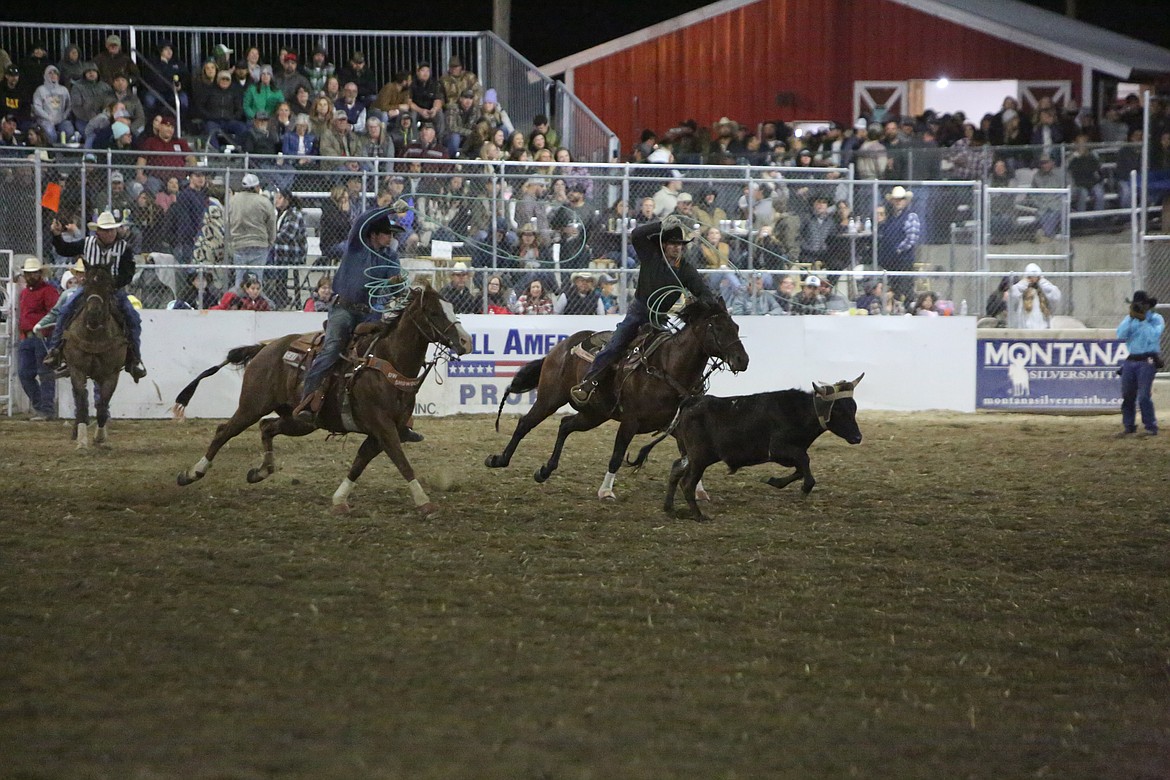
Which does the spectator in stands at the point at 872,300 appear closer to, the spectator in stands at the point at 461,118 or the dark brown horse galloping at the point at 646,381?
the spectator in stands at the point at 461,118

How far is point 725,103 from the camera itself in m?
30.2

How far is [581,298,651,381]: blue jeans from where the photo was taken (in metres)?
10.8

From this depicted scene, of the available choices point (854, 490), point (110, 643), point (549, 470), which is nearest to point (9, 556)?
point (110, 643)

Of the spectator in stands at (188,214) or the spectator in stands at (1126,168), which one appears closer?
the spectator in stands at (188,214)

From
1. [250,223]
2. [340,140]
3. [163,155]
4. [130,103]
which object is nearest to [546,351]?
[250,223]

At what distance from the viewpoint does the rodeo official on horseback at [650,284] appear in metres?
10.7

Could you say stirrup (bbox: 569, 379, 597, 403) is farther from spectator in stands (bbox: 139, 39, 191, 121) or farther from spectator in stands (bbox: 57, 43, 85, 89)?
spectator in stands (bbox: 57, 43, 85, 89)

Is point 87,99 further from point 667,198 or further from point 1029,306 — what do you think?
point 1029,306

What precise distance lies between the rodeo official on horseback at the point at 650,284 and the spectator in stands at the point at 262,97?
1192cm

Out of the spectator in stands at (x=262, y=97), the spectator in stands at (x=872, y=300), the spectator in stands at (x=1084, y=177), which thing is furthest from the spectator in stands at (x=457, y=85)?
the spectator in stands at (x=1084, y=177)

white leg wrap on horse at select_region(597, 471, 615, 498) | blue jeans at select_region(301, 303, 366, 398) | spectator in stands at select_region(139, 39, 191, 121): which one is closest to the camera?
blue jeans at select_region(301, 303, 366, 398)

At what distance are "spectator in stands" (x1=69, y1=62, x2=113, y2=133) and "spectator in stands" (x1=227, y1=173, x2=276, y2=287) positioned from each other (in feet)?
13.1

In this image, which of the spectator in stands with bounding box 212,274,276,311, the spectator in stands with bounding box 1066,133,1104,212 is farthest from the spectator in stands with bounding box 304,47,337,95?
the spectator in stands with bounding box 1066,133,1104,212

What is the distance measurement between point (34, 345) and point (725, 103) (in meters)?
17.6
